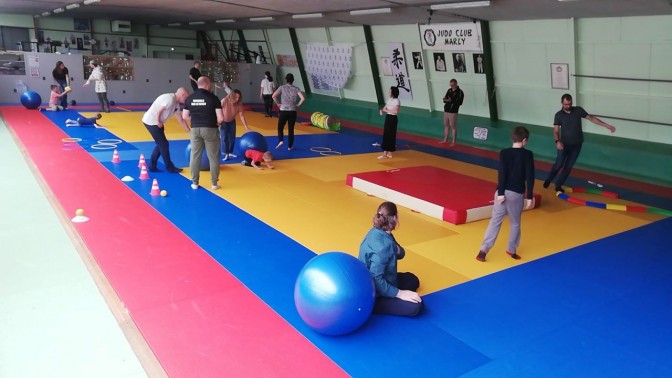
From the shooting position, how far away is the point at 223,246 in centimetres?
623

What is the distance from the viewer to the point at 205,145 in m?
8.39

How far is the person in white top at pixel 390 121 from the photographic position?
11.7 metres

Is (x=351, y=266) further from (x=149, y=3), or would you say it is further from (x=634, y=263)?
(x=149, y=3)

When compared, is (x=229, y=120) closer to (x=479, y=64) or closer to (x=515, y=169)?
(x=515, y=169)

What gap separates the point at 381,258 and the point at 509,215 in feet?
7.78

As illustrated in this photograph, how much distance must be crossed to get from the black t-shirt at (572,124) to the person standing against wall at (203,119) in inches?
250

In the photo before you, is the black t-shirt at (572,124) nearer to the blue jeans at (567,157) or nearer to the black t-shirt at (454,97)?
the blue jeans at (567,157)

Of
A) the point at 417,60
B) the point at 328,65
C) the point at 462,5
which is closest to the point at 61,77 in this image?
the point at 328,65

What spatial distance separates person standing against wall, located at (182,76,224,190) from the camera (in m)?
8.09

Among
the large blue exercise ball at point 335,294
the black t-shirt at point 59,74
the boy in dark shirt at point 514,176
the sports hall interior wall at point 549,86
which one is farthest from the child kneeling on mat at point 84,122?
the boy in dark shirt at point 514,176

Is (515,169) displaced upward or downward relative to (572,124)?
downward

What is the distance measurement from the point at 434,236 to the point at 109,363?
465 centimetres

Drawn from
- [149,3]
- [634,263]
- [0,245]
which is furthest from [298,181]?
[149,3]

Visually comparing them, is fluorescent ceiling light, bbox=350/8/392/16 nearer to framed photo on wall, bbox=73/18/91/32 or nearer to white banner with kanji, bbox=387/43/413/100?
white banner with kanji, bbox=387/43/413/100
